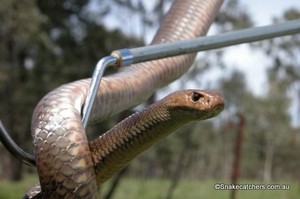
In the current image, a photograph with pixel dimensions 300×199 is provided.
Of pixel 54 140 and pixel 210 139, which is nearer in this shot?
pixel 54 140

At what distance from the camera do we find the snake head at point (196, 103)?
71 cm

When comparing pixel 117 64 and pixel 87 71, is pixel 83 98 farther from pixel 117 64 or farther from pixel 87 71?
pixel 87 71

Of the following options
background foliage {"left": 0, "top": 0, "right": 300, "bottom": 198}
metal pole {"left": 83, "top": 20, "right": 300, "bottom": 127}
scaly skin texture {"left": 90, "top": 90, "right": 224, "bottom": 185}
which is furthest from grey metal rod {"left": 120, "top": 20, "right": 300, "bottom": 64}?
background foliage {"left": 0, "top": 0, "right": 300, "bottom": 198}

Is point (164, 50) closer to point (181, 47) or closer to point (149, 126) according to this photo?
point (181, 47)

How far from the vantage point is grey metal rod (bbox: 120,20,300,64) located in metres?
0.87

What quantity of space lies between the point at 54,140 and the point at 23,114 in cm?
1485

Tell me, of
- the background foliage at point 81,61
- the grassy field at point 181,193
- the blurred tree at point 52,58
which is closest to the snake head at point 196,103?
the grassy field at point 181,193

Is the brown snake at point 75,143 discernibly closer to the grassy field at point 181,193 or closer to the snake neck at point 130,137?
the snake neck at point 130,137

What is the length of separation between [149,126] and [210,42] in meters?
0.22

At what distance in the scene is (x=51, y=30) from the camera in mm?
15070

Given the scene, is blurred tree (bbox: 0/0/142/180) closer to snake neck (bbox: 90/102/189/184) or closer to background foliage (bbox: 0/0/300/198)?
background foliage (bbox: 0/0/300/198)

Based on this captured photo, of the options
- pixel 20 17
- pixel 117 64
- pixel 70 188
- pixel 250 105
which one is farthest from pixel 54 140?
pixel 250 105

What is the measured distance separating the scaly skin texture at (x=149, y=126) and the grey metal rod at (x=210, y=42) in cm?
12

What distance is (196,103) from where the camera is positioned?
0.71 metres
